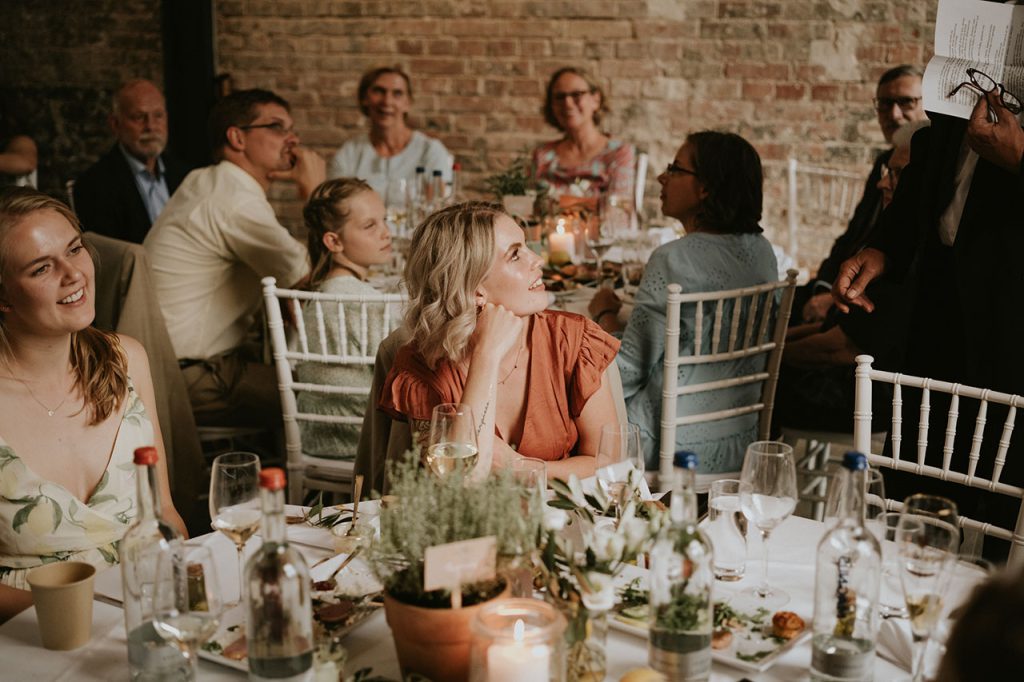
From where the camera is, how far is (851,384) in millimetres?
3127

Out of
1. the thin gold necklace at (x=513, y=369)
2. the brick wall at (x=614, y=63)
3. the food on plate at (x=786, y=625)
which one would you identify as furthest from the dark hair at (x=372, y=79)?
the food on plate at (x=786, y=625)

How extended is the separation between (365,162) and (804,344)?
274 cm

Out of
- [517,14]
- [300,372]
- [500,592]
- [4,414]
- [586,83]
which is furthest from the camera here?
[517,14]

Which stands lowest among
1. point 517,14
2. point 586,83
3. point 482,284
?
point 482,284

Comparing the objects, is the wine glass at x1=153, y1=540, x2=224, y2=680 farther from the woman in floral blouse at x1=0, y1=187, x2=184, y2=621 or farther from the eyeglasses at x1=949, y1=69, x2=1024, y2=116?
the eyeglasses at x1=949, y1=69, x2=1024, y2=116

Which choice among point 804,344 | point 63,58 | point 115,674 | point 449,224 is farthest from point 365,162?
point 115,674

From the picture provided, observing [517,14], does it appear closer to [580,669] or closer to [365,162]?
[365,162]

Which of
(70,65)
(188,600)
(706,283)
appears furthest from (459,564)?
(70,65)

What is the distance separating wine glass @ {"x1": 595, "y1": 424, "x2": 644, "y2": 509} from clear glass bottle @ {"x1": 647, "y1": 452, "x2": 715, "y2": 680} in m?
0.32

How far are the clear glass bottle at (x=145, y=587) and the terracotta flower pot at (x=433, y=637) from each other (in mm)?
262

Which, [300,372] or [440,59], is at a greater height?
[440,59]

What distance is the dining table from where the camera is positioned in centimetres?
122

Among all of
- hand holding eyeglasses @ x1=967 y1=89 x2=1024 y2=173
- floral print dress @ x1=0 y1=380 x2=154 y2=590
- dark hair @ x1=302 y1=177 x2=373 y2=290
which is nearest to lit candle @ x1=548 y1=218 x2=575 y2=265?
dark hair @ x1=302 y1=177 x2=373 y2=290

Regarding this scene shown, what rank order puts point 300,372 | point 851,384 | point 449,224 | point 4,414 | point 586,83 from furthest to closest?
1. point 586,83
2. point 851,384
3. point 300,372
4. point 449,224
5. point 4,414
